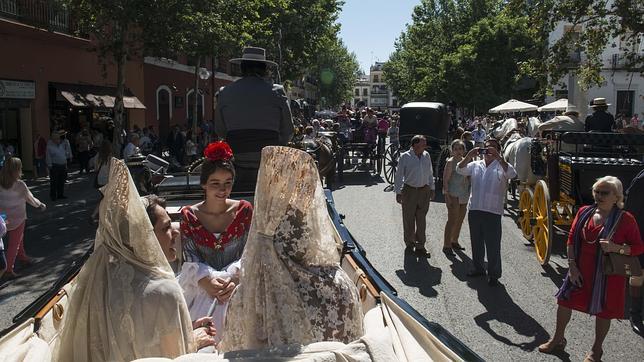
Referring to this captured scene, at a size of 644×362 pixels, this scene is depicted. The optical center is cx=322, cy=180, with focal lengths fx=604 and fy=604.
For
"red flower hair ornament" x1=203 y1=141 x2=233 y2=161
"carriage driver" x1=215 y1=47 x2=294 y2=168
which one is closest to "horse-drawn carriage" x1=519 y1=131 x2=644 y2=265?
"carriage driver" x1=215 y1=47 x2=294 y2=168

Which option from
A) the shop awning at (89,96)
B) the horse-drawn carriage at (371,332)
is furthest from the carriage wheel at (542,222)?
the shop awning at (89,96)

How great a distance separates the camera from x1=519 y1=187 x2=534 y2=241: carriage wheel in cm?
972

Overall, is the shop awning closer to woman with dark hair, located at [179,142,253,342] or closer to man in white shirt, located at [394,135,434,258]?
man in white shirt, located at [394,135,434,258]

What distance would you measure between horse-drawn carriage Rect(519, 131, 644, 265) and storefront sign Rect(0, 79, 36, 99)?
14945 mm

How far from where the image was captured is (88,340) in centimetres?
254

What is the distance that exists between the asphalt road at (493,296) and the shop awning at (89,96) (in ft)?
42.1

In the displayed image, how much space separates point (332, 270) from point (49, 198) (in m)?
13.6

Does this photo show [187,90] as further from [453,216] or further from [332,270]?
[332,270]

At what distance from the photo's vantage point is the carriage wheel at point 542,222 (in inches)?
316

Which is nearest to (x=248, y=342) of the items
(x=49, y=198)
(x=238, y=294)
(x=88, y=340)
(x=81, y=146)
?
(x=238, y=294)

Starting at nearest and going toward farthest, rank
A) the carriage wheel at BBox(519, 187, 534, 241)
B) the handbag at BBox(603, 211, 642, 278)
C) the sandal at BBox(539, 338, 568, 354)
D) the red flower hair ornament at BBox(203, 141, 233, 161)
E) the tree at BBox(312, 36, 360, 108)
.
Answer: the red flower hair ornament at BBox(203, 141, 233, 161) < the handbag at BBox(603, 211, 642, 278) < the sandal at BBox(539, 338, 568, 354) < the carriage wheel at BBox(519, 187, 534, 241) < the tree at BBox(312, 36, 360, 108)

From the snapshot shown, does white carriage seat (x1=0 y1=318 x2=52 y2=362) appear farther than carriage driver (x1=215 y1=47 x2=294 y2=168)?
No

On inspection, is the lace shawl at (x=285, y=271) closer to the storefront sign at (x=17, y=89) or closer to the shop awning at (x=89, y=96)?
the storefront sign at (x=17, y=89)

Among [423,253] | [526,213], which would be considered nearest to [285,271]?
[423,253]
